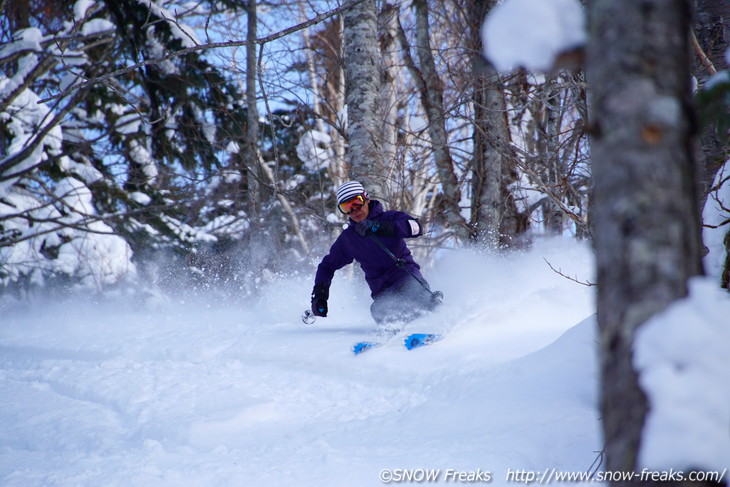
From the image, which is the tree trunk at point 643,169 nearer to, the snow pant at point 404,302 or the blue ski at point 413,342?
the blue ski at point 413,342

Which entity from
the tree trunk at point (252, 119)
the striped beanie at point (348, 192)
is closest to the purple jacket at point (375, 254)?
the striped beanie at point (348, 192)

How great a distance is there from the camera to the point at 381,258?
4.96 metres

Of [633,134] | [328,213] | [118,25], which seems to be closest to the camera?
[633,134]

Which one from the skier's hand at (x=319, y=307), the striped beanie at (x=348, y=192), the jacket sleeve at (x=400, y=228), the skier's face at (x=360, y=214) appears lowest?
the skier's hand at (x=319, y=307)

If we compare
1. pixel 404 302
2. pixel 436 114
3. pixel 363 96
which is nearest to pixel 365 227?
pixel 404 302

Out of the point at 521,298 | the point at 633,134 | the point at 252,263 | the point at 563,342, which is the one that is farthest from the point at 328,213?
the point at 633,134

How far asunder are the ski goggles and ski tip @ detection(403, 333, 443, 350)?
4.41ft

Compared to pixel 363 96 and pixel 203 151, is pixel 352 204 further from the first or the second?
pixel 203 151

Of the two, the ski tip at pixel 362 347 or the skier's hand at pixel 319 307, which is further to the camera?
the skier's hand at pixel 319 307

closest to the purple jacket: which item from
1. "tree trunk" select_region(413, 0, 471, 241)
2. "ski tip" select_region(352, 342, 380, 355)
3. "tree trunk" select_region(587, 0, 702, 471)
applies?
"ski tip" select_region(352, 342, 380, 355)

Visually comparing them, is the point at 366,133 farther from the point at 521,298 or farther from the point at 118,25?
the point at 118,25

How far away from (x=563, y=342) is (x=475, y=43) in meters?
4.98

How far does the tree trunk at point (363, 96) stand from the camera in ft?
20.3

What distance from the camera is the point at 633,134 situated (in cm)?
83
